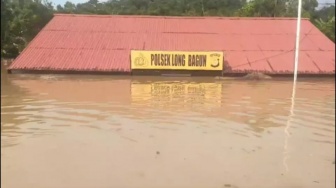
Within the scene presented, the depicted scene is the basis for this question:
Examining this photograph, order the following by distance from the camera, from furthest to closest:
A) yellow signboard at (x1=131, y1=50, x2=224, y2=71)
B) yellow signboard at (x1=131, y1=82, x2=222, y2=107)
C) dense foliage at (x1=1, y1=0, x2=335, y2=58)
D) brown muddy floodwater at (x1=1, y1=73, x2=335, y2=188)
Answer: dense foliage at (x1=1, y1=0, x2=335, y2=58)
yellow signboard at (x1=131, y1=50, x2=224, y2=71)
yellow signboard at (x1=131, y1=82, x2=222, y2=107)
brown muddy floodwater at (x1=1, y1=73, x2=335, y2=188)

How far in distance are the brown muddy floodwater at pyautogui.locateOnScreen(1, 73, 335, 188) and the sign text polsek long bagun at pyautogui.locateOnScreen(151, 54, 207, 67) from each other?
3.44 m

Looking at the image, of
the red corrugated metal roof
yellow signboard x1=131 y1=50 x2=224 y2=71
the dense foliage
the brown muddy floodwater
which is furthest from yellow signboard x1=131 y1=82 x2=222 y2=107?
the dense foliage

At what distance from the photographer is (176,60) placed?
486 inches

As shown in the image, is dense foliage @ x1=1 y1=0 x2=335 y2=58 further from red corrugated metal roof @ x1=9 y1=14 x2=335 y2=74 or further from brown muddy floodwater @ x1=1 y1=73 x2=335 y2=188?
brown muddy floodwater @ x1=1 y1=73 x2=335 y2=188

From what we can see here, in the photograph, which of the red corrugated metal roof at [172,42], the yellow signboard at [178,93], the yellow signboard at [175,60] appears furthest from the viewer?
the red corrugated metal roof at [172,42]

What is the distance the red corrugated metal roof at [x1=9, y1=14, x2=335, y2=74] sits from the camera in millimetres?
12531

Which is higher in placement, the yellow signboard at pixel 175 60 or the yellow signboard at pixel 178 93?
the yellow signboard at pixel 175 60

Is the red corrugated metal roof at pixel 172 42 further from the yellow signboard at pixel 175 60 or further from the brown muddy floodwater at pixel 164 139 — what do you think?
the brown muddy floodwater at pixel 164 139

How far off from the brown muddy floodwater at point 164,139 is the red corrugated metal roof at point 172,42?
12.6 feet

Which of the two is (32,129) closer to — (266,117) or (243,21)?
(266,117)

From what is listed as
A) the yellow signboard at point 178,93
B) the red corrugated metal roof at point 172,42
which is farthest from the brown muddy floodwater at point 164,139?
the red corrugated metal roof at point 172,42

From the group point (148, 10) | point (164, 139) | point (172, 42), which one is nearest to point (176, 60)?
point (172, 42)

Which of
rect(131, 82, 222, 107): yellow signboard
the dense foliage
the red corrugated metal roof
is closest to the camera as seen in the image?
rect(131, 82, 222, 107): yellow signboard

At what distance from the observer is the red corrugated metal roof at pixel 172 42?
1253 cm
